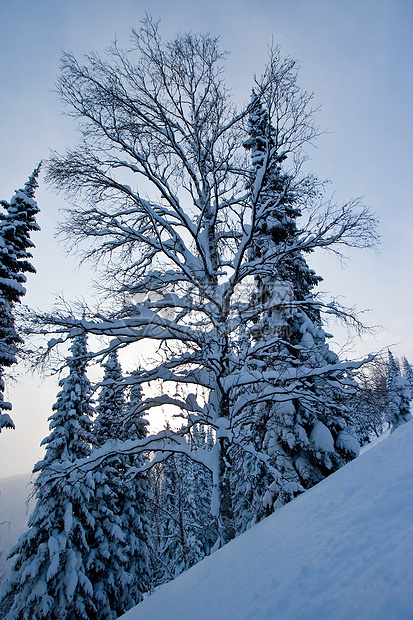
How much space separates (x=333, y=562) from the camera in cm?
156

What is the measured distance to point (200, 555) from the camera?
23.9 metres

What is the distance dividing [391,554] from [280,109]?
22.0ft

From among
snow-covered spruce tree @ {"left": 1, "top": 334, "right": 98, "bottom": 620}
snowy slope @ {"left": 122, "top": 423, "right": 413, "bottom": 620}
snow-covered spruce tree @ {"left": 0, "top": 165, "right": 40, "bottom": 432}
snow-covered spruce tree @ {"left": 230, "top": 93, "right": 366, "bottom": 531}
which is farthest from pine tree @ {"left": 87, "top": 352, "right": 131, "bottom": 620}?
snowy slope @ {"left": 122, "top": 423, "right": 413, "bottom": 620}

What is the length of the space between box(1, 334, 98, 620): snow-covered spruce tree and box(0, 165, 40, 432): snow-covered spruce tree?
245 cm

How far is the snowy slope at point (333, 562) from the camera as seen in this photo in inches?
49.1

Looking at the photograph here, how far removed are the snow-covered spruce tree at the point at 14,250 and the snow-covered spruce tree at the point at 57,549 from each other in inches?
96.6

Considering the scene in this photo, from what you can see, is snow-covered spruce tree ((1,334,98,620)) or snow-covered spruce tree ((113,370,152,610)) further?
snow-covered spruce tree ((113,370,152,610))

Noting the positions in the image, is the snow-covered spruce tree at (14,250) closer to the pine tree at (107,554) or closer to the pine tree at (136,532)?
the pine tree at (107,554)

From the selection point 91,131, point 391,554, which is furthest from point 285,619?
point 91,131

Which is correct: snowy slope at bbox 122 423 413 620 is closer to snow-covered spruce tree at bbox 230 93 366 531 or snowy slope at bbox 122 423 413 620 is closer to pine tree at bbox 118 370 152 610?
snow-covered spruce tree at bbox 230 93 366 531

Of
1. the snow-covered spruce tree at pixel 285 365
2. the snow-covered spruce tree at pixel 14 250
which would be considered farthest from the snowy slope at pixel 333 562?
the snow-covered spruce tree at pixel 14 250

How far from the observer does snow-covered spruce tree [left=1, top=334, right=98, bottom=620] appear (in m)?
9.71

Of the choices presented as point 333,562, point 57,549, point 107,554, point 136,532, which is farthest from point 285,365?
point 136,532

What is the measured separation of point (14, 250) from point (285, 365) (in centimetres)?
1040
